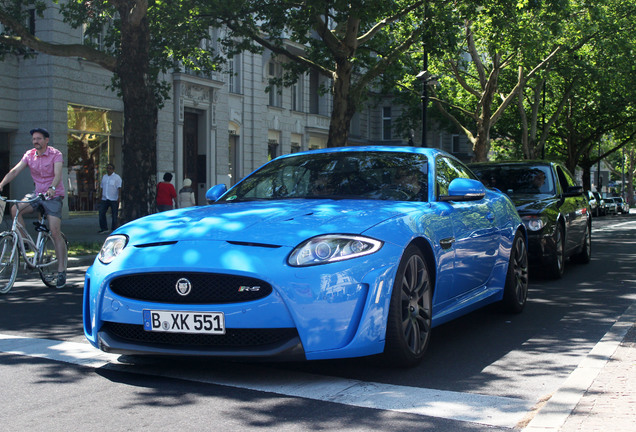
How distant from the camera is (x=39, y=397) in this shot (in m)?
4.45

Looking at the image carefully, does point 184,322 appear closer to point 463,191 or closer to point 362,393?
point 362,393

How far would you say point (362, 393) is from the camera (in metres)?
4.53

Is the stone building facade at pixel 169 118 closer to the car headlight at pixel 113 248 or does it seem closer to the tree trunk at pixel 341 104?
the tree trunk at pixel 341 104

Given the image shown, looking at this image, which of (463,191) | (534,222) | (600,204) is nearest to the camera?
(463,191)

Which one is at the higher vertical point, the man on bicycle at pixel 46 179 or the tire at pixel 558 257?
the man on bicycle at pixel 46 179

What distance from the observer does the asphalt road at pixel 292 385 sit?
4020 millimetres

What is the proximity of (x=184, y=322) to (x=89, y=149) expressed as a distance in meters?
23.8

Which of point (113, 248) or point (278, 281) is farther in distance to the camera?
point (113, 248)

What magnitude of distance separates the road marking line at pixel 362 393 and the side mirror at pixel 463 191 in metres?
1.83

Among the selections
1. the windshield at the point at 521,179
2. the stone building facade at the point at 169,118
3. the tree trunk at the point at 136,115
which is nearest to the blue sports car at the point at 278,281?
the windshield at the point at 521,179

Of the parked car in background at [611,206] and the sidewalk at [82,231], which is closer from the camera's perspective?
the sidewalk at [82,231]

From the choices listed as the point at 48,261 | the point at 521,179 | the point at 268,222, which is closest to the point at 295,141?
the point at 521,179

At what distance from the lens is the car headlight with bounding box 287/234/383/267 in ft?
15.0

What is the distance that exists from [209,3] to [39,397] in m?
18.4
